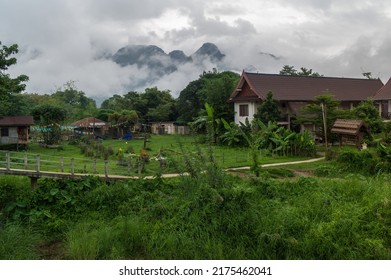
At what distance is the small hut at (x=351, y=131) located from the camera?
1605 cm

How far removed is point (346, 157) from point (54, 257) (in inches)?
355

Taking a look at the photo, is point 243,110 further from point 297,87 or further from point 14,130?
point 14,130

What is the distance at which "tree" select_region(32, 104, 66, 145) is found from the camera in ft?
69.6

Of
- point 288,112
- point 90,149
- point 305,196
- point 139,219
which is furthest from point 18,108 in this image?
point 305,196

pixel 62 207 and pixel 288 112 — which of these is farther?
pixel 288 112

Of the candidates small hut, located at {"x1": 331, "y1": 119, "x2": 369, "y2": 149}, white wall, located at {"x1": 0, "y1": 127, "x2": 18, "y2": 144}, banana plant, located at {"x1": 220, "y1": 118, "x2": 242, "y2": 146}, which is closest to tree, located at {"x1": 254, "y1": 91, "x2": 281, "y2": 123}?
banana plant, located at {"x1": 220, "y1": 118, "x2": 242, "y2": 146}

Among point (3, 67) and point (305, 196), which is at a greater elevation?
point (3, 67)

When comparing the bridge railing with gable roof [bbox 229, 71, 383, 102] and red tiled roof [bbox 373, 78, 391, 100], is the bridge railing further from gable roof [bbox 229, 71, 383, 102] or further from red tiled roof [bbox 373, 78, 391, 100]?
red tiled roof [bbox 373, 78, 391, 100]

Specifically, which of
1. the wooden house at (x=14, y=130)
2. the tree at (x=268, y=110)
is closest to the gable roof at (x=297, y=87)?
the tree at (x=268, y=110)

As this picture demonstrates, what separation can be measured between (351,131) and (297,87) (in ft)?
23.1

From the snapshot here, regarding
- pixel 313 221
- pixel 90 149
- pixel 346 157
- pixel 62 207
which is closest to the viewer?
pixel 313 221

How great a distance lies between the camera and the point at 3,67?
48.2 ft

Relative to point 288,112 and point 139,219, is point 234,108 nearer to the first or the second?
point 288,112

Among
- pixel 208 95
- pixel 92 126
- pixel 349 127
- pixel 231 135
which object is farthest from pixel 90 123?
pixel 349 127
